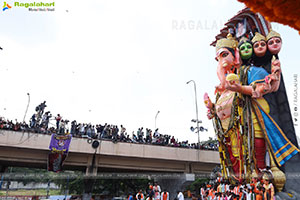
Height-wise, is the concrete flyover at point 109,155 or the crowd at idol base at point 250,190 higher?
the concrete flyover at point 109,155

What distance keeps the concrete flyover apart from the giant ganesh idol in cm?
633

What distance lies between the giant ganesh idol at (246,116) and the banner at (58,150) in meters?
11.3

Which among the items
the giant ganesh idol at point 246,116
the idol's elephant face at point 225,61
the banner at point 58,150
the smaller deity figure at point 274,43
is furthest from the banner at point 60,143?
the smaller deity figure at point 274,43

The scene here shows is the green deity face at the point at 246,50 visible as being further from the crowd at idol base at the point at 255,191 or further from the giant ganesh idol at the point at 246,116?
the crowd at idol base at the point at 255,191

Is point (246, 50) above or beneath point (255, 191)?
above

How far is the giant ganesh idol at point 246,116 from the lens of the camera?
43.0 feet

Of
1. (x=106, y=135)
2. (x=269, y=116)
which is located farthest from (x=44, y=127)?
(x=269, y=116)

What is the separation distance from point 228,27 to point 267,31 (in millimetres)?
3032

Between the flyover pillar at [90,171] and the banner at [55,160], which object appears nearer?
the banner at [55,160]

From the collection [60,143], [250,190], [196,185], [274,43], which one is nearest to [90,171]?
[60,143]

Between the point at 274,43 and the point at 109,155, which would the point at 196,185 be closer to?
the point at 109,155

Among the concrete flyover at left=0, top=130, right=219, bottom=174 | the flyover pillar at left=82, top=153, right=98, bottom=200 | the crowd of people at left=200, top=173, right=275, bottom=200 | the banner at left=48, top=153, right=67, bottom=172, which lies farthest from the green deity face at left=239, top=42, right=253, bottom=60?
the banner at left=48, top=153, right=67, bottom=172

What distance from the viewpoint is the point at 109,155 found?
65.7ft

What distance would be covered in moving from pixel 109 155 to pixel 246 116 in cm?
1176
